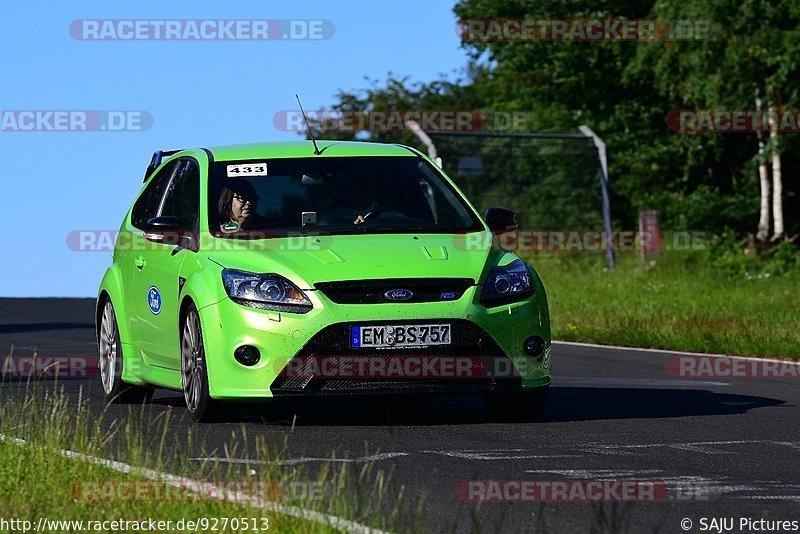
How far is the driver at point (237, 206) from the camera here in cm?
1105

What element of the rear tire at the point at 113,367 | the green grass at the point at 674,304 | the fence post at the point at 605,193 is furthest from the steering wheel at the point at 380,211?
the fence post at the point at 605,193

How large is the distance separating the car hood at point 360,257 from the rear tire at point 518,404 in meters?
0.95

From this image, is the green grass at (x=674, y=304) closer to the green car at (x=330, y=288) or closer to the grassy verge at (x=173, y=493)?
the green car at (x=330, y=288)

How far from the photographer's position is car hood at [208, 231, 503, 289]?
10062 mm

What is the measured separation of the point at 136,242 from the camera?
12422 mm

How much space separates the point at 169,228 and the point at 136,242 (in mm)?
1428

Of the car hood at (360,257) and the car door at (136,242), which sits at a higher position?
the car hood at (360,257)

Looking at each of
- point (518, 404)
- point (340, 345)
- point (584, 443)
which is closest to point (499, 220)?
point (518, 404)

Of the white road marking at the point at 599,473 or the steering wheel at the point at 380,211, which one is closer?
the white road marking at the point at 599,473

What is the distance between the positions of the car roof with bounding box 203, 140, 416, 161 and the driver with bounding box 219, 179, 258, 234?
1.21 feet

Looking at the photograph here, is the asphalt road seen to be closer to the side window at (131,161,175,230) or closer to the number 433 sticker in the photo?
the side window at (131,161,175,230)

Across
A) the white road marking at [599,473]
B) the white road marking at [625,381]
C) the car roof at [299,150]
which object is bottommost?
the white road marking at [625,381]

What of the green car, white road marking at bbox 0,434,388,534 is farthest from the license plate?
white road marking at bbox 0,434,388,534

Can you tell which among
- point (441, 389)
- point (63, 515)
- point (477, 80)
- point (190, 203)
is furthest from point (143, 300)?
point (477, 80)
